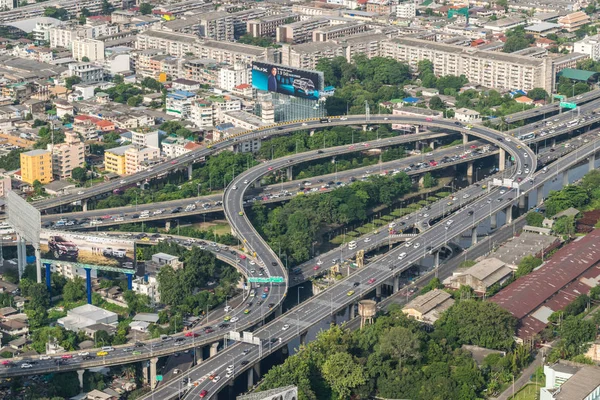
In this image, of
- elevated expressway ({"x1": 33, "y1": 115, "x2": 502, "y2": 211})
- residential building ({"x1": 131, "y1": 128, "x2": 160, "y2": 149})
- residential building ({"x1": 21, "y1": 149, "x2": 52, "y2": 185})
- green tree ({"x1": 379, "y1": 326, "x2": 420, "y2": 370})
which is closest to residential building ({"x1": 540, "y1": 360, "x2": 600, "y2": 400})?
green tree ({"x1": 379, "y1": 326, "x2": 420, "y2": 370})

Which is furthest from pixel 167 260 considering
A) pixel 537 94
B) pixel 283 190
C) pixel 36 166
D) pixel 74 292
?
pixel 537 94

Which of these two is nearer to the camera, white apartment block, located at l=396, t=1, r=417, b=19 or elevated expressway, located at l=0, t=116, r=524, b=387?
elevated expressway, located at l=0, t=116, r=524, b=387

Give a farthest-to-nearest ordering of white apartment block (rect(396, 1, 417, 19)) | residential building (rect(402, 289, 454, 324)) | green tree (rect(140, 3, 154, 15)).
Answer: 1. white apartment block (rect(396, 1, 417, 19))
2. green tree (rect(140, 3, 154, 15))
3. residential building (rect(402, 289, 454, 324))

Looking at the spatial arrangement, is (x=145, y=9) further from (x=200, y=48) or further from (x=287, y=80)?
(x=287, y=80)

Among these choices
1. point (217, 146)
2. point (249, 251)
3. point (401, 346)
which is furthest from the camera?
point (217, 146)

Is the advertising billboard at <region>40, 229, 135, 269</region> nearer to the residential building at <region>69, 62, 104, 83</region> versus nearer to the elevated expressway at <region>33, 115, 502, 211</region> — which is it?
the elevated expressway at <region>33, 115, 502, 211</region>

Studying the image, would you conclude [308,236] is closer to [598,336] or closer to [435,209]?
[435,209]

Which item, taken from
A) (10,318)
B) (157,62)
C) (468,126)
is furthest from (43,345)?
(157,62)

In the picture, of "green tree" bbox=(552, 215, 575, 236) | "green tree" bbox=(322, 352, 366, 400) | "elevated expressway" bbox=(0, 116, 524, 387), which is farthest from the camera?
"green tree" bbox=(552, 215, 575, 236)
